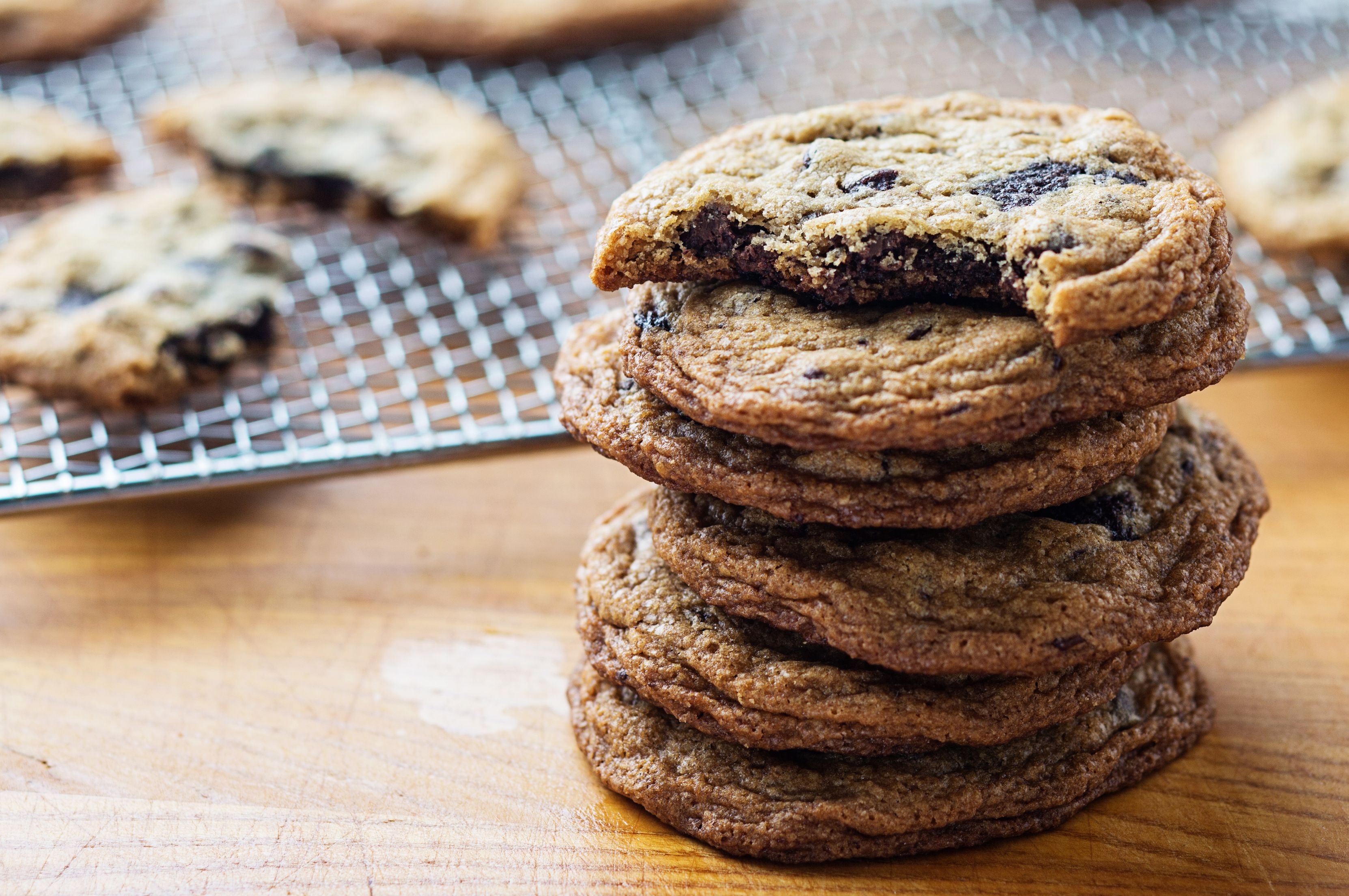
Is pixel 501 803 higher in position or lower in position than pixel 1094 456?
lower

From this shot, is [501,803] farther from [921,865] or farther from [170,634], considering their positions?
[170,634]

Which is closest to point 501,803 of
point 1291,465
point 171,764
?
point 171,764

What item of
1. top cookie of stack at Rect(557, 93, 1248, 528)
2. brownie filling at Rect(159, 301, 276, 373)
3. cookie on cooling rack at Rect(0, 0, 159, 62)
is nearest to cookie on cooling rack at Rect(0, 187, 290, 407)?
brownie filling at Rect(159, 301, 276, 373)

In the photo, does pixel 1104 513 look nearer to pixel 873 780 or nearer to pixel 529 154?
pixel 873 780

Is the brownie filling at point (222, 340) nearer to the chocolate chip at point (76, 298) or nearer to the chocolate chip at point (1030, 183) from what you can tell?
the chocolate chip at point (76, 298)

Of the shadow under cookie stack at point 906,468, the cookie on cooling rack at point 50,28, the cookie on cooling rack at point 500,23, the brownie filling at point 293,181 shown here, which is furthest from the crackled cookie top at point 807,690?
the cookie on cooling rack at point 50,28

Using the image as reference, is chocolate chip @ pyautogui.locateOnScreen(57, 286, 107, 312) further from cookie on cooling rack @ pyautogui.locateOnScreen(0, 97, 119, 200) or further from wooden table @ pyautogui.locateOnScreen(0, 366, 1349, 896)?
cookie on cooling rack @ pyautogui.locateOnScreen(0, 97, 119, 200)
